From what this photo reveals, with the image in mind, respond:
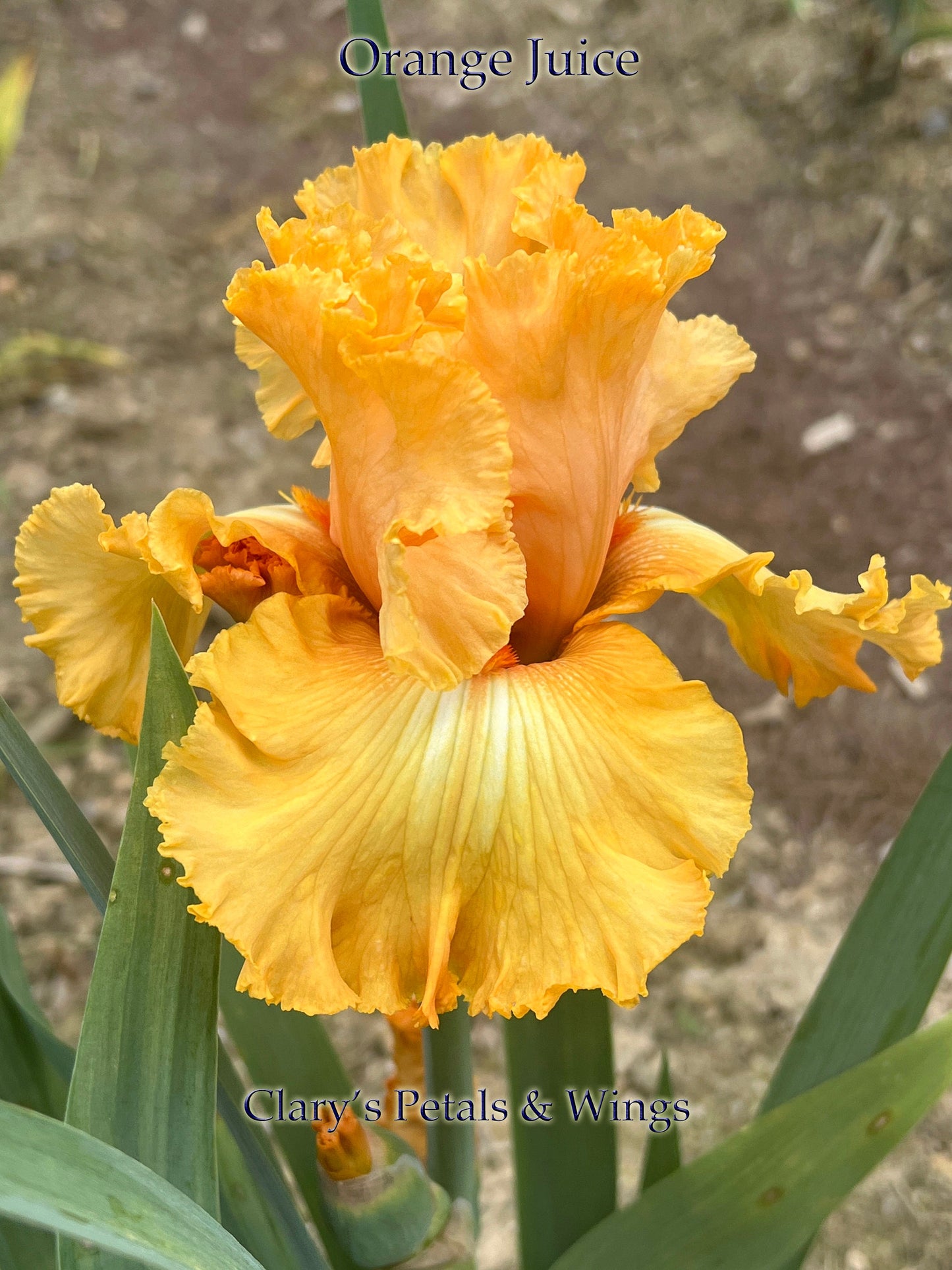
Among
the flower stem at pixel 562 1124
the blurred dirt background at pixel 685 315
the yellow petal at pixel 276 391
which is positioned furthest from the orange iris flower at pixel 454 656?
the blurred dirt background at pixel 685 315

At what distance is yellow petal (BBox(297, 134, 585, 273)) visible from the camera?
2.66ft

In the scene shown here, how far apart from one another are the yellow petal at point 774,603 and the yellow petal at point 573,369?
0.17 feet

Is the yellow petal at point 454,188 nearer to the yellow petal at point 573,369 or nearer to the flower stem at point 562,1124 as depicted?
the yellow petal at point 573,369

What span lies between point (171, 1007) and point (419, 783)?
214 millimetres

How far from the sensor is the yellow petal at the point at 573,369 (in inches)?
27.5

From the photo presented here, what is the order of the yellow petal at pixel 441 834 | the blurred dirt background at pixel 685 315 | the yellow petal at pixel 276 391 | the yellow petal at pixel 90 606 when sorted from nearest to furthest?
the yellow petal at pixel 441 834, the yellow petal at pixel 90 606, the yellow petal at pixel 276 391, the blurred dirt background at pixel 685 315

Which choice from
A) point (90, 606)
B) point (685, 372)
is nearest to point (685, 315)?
point (685, 372)

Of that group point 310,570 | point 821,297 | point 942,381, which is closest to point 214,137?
point 821,297

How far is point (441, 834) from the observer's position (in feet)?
2.22

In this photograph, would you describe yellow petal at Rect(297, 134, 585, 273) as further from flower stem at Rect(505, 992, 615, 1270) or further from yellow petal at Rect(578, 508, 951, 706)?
flower stem at Rect(505, 992, 615, 1270)

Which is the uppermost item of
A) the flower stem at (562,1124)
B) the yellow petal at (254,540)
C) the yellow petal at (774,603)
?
the yellow petal at (254,540)

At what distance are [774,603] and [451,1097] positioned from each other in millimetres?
479

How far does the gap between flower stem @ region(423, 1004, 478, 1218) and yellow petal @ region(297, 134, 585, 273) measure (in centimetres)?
60

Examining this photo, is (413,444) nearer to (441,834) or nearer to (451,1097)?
(441,834)
